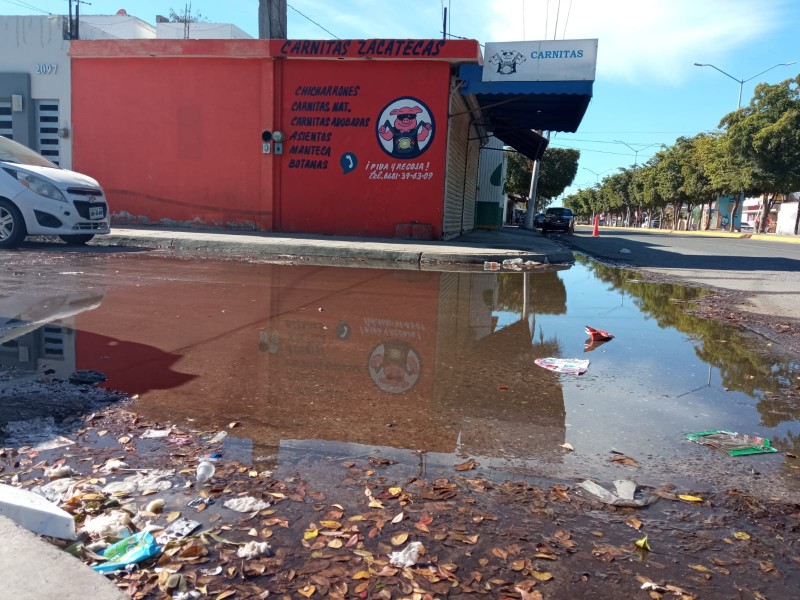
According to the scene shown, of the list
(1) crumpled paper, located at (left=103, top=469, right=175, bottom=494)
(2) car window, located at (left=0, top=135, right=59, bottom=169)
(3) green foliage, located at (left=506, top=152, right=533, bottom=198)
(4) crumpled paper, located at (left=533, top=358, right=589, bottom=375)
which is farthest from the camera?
(3) green foliage, located at (left=506, top=152, right=533, bottom=198)

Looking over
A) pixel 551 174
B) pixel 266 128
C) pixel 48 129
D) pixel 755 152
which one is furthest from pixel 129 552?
pixel 551 174

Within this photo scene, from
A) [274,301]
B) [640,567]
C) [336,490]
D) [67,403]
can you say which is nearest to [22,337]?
[67,403]

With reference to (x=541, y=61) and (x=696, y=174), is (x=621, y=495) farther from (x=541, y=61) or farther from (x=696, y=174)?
(x=696, y=174)

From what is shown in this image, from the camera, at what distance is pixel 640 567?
7.18 feet

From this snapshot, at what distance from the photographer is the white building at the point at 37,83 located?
1802cm

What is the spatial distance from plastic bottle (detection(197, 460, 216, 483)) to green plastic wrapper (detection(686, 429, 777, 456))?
8.39 ft

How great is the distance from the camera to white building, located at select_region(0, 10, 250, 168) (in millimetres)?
18016

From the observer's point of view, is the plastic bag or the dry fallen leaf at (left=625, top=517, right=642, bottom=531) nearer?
the plastic bag

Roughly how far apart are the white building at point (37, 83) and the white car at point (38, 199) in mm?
8086

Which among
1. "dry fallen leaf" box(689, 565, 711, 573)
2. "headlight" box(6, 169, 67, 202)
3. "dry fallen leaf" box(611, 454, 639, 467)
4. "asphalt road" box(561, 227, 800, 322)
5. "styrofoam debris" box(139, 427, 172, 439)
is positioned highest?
"headlight" box(6, 169, 67, 202)

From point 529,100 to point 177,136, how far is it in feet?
31.3

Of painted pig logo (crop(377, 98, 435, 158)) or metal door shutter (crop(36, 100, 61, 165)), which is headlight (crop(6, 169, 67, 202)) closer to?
painted pig logo (crop(377, 98, 435, 158))

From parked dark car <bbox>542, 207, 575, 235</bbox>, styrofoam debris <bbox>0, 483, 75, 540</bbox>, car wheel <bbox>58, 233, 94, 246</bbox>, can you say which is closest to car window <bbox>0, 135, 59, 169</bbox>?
car wheel <bbox>58, 233, 94, 246</bbox>

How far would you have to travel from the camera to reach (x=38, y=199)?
10.1 meters
